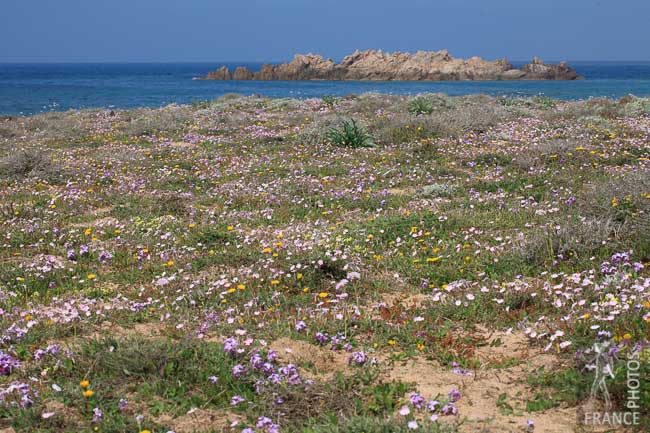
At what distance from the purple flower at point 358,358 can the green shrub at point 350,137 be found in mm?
11155

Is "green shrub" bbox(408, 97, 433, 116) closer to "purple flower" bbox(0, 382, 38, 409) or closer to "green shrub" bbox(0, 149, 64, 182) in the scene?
"green shrub" bbox(0, 149, 64, 182)

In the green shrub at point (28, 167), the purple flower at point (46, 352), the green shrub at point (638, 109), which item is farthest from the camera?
the green shrub at point (638, 109)

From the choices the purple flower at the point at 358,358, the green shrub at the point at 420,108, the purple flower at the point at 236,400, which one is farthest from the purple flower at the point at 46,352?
the green shrub at the point at 420,108

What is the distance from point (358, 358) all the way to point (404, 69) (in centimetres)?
9449

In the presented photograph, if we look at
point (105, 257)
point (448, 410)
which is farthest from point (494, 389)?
point (105, 257)

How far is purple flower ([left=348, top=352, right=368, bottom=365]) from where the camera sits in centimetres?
470

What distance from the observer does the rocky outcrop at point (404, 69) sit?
308ft

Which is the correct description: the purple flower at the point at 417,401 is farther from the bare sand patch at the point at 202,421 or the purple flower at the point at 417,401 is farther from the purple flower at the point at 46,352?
the purple flower at the point at 46,352

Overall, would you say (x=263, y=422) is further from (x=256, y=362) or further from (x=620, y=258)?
(x=620, y=258)

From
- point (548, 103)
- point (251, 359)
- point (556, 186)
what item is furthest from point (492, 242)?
point (548, 103)

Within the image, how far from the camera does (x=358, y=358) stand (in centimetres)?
470

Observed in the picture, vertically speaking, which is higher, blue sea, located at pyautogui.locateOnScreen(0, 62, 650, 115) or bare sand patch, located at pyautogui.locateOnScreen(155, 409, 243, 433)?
blue sea, located at pyautogui.locateOnScreen(0, 62, 650, 115)

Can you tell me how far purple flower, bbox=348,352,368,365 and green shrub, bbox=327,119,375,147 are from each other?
11155mm

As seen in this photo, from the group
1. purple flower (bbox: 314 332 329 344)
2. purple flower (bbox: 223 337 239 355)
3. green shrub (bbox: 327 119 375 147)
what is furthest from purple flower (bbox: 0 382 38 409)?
green shrub (bbox: 327 119 375 147)
